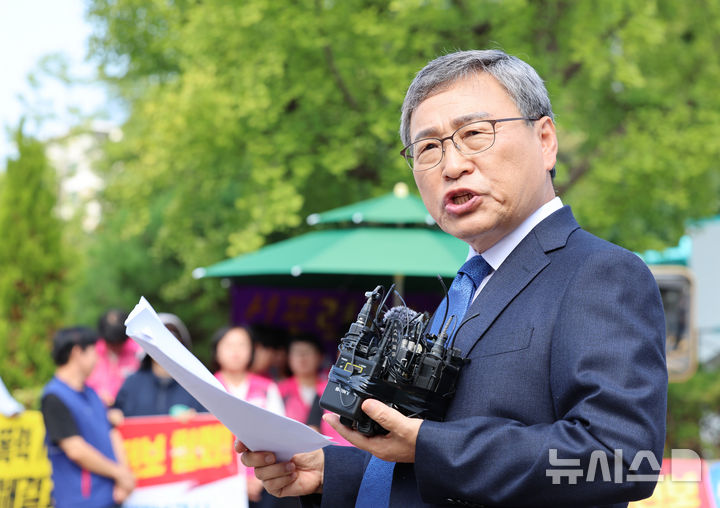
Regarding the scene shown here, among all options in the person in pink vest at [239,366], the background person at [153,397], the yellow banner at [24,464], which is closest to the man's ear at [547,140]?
the person in pink vest at [239,366]

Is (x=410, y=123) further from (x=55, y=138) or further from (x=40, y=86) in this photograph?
(x=55, y=138)

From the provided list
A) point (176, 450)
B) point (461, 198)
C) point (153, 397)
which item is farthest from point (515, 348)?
point (153, 397)

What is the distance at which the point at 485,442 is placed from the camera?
4.49 ft

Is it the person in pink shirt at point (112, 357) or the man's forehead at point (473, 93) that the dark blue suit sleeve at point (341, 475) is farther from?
the person in pink shirt at point (112, 357)

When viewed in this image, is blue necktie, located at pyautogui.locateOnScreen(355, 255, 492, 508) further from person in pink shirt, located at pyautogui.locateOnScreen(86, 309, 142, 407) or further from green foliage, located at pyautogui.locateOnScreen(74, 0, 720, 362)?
green foliage, located at pyautogui.locateOnScreen(74, 0, 720, 362)

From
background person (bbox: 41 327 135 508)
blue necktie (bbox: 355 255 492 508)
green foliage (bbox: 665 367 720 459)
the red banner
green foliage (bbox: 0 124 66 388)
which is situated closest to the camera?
blue necktie (bbox: 355 255 492 508)

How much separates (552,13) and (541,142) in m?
9.45

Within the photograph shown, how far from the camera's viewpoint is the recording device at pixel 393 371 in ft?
4.70

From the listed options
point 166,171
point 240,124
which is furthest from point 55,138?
point 240,124

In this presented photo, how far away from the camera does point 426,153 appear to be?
5.76ft

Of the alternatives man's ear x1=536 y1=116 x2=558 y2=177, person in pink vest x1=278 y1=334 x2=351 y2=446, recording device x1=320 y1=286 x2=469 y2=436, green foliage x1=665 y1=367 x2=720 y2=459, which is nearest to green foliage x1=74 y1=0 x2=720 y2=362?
green foliage x1=665 y1=367 x2=720 y2=459

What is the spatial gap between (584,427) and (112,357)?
262 inches

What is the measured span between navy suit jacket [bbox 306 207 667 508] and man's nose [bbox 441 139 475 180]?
9.7 inches

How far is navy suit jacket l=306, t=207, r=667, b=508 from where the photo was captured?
1333mm
